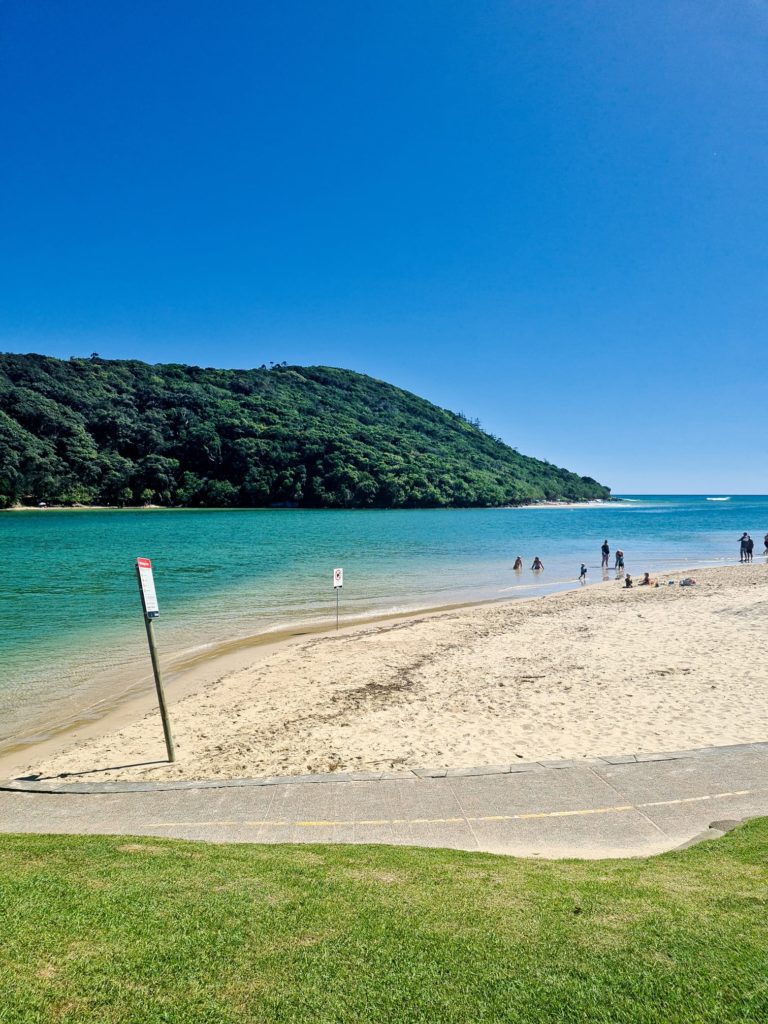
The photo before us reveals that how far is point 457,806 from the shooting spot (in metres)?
6.82

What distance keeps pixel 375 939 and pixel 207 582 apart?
28149mm

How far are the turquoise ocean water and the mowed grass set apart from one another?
28.2 feet

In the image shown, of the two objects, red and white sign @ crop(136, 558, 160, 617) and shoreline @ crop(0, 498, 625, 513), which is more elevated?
shoreline @ crop(0, 498, 625, 513)

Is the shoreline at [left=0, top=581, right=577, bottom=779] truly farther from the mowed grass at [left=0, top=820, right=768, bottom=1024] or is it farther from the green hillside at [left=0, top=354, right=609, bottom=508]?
the green hillside at [left=0, top=354, right=609, bottom=508]

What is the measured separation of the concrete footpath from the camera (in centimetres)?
610

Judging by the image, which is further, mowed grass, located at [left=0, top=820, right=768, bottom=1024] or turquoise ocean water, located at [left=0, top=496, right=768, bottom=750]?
turquoise ocean water, located at [left=0, top=496, right=768, bottom=750]

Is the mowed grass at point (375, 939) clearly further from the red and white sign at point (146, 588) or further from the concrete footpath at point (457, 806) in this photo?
the red and white sign at point (146, 588)

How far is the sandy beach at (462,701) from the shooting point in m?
9.17

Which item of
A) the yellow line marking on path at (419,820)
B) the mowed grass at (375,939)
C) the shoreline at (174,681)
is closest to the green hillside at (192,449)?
the shoreline at (174,681)

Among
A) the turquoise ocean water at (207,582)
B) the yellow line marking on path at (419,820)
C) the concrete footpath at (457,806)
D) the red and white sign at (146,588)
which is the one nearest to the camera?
the concrete footpath at (457,806)

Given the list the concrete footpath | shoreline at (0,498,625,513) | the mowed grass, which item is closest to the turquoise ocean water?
the concrete footpath

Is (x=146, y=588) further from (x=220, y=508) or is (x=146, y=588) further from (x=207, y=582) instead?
(x=220, y=508)

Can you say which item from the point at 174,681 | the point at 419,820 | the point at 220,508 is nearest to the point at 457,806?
the point at 419,820

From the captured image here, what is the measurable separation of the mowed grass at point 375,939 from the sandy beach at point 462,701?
391cm
